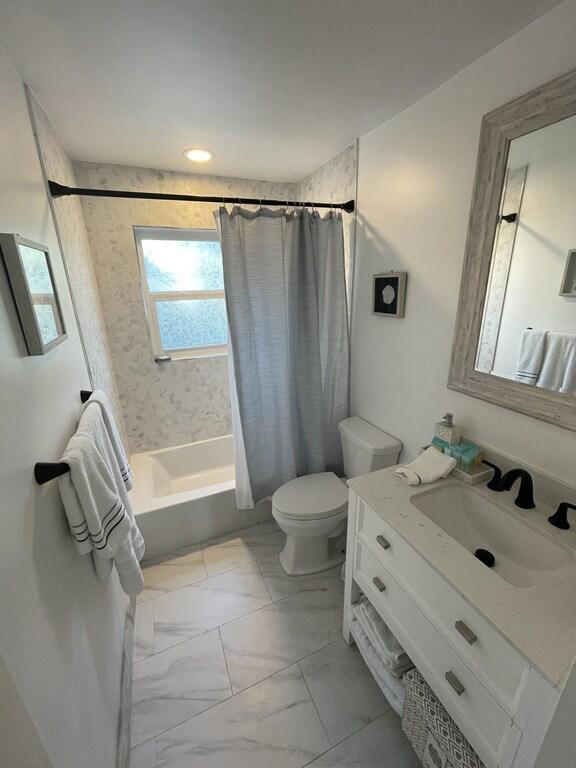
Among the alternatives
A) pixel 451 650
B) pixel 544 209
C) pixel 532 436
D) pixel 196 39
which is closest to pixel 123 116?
pixel 196 39

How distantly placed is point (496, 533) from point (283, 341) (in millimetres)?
1249

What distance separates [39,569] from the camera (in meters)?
0.70

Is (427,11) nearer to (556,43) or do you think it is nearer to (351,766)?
(556,43)

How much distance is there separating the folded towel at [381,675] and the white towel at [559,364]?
114 cm

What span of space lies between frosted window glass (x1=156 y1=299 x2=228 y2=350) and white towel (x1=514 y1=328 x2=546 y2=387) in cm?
178

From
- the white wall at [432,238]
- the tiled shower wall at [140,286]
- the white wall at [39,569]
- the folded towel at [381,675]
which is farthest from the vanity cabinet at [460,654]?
the tiled shower wall at [140,286]

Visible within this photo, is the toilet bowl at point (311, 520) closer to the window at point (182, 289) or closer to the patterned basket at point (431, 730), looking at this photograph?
the patterned basket at point (431, 730)

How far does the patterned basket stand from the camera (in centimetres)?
85

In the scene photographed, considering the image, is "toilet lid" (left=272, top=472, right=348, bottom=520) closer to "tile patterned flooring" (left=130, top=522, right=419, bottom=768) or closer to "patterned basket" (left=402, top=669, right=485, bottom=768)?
"tile patterned flooring" (left=130, top=522, right=419, bottom=768)

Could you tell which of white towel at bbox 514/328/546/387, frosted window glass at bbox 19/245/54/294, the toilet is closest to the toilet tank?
the toilet

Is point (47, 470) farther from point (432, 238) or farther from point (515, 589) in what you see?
point (432, 238)

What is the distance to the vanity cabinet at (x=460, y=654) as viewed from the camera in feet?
2.14

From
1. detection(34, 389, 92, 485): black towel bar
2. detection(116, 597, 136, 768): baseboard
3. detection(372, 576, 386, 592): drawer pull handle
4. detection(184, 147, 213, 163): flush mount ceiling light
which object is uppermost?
detection(184, 147, 213, 163): flush mount ceiling light

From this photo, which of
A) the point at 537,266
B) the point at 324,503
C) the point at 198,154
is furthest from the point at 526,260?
the point at 198,154
